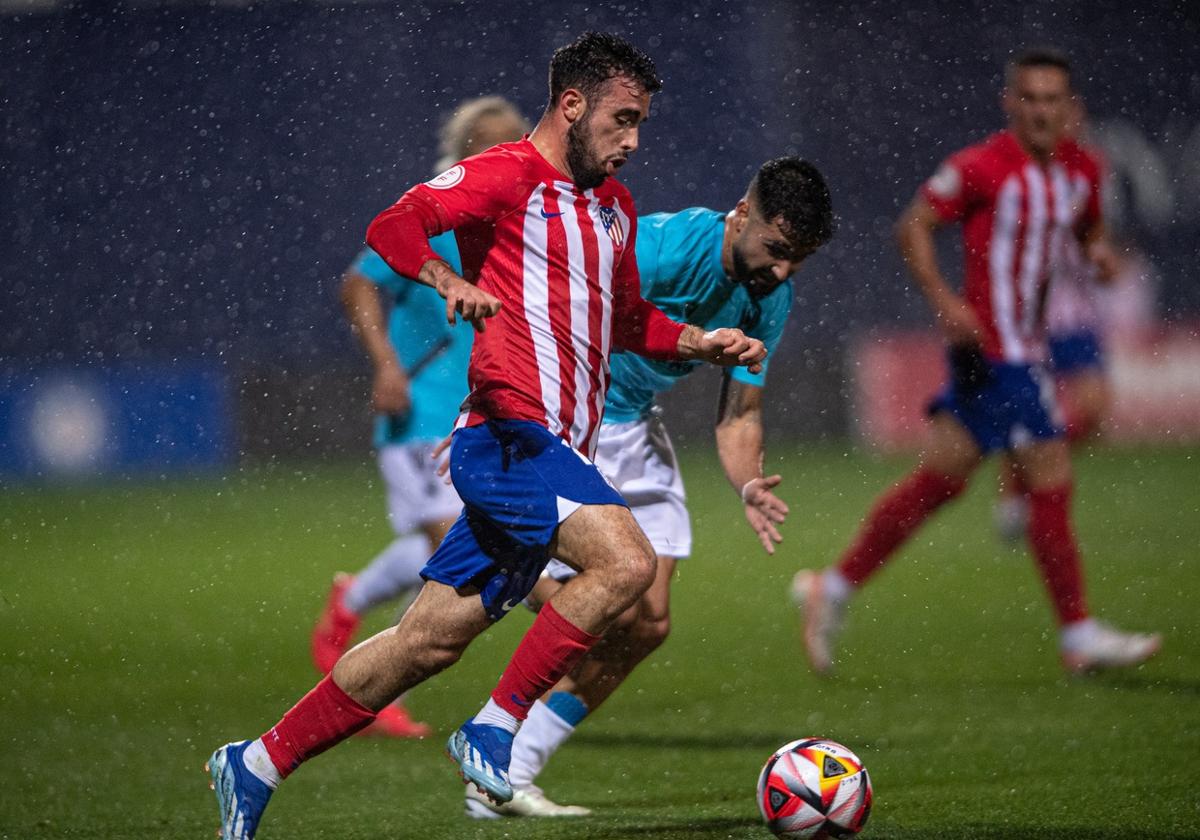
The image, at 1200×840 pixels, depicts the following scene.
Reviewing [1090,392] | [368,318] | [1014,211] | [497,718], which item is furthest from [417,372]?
[1090,392]

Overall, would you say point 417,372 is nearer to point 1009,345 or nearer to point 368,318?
point 368,318

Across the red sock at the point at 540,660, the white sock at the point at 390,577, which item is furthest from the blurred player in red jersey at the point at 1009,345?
the red sock at the point at 540,660

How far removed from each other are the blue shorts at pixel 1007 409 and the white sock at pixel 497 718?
300 centimetres

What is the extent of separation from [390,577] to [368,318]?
88 cm

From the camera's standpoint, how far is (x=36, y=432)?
14992 mm

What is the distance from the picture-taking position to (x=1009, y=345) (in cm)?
601

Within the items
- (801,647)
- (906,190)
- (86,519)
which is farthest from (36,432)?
(801,647)

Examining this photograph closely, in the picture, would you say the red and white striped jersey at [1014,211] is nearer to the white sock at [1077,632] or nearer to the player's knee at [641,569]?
the white sock at [1077,632]

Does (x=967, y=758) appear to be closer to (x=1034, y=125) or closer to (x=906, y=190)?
(x=1034, y=125)

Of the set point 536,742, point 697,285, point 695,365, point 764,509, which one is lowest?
point 536,742

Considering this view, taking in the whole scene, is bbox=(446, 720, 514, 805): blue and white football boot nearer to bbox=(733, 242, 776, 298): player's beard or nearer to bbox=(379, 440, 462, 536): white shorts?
bbox=(733, 242, 776, 298): player's beard

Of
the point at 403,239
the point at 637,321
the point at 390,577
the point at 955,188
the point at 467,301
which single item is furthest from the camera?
the point at 955,188

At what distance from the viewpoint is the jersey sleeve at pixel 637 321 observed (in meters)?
3.63

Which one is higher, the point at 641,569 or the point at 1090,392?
the point at 641,569
